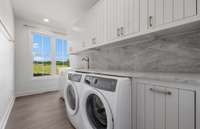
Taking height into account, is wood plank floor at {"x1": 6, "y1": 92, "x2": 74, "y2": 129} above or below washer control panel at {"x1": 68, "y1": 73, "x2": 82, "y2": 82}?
below

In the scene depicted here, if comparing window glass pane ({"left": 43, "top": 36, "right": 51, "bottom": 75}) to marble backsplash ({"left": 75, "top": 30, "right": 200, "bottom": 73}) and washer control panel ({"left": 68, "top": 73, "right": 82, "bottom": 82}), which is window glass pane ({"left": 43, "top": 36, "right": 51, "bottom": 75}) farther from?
marble backsplash ({"left": 75, "top": 30, "right": 200, "bottom": 73})

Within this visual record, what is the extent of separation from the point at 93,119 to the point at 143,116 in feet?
2.10

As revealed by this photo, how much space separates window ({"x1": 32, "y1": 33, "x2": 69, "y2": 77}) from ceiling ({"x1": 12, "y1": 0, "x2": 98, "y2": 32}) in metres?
0.65

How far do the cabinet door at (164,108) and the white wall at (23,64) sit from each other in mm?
3809

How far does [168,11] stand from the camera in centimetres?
106

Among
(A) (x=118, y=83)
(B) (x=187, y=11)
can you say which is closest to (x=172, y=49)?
(B) (x=187, y=11)

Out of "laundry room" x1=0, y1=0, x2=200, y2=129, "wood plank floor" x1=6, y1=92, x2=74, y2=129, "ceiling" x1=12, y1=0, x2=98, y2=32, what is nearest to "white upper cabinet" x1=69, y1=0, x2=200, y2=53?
"laundry room" x1=0, y1=0, x2=200, y2=129

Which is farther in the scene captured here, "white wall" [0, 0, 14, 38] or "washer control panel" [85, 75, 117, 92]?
"white wall" [0, 0, 14, 38]

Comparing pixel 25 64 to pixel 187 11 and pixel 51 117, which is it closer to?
pixel 51 117

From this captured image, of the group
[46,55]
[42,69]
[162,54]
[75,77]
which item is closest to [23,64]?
[42,69]

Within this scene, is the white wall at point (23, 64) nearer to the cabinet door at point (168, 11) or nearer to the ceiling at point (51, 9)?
the ceiling at point (51, 9)

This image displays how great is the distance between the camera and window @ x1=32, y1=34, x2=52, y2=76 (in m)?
3.91

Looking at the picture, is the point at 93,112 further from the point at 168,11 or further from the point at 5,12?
the point at 5,12

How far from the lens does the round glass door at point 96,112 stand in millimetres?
1256
